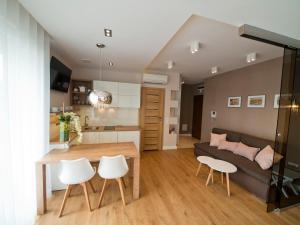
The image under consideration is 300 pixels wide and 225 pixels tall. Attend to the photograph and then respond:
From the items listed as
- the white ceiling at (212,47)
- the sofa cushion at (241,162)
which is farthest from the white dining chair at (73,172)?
the sofa cushion at (241,162)

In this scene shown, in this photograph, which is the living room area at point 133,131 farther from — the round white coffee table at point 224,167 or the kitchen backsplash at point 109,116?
the kitchen backsplash at point 109,116

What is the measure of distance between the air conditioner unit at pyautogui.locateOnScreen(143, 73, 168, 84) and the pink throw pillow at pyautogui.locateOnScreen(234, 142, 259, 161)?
8.81 ft

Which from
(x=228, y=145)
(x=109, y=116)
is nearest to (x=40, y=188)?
(x=109, y=116)

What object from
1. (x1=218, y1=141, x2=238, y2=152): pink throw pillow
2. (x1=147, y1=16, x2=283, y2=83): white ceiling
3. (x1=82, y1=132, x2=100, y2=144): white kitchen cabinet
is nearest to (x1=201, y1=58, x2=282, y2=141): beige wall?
(x1=147, y1=16, x2=283, y2=83): white ceiling

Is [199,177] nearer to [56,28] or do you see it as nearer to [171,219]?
[171,219]

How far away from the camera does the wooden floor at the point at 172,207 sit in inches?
73.4

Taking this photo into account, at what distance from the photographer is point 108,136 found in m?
3.72

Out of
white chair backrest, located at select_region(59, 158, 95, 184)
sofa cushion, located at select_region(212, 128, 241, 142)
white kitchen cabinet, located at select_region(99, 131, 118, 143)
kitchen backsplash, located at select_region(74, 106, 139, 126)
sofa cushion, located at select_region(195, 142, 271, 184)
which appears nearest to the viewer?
white chair backrest, located at select_region(59, 158, 95, 184)

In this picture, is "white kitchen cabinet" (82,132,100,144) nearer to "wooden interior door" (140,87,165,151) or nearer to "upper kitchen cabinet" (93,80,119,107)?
"upper kitchen cabinet" (93,80,119,107)

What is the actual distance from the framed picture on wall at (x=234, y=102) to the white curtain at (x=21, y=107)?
432 cm

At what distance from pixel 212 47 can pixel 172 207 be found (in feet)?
8.98

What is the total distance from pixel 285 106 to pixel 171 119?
10.3 feet

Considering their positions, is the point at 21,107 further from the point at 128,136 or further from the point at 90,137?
the point at 128,136

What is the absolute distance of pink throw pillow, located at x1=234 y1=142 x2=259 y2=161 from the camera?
2893 mm
